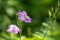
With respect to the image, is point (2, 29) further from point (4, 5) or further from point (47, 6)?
point (47, 6)

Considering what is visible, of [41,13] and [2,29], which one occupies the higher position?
[41,13]

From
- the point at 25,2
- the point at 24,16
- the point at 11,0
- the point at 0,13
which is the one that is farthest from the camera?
the point at 25,2

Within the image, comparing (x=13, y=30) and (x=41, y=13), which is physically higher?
(x=41, y=13)

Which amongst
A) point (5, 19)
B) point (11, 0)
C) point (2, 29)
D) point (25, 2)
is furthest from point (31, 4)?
point (2, 29)

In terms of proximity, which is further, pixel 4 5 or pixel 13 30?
pixel 4 5

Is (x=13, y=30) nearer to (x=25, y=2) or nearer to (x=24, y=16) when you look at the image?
(x=24, y=16)

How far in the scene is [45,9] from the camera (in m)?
3.52

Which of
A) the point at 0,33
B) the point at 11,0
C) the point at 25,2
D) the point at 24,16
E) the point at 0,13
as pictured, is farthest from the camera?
the point at 25,2

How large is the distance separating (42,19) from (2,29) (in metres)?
0.91

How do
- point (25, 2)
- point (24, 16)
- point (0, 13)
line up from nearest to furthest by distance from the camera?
point (24, 16)
point (0, 13)
point (25, 2)

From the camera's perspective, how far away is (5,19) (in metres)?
2.92

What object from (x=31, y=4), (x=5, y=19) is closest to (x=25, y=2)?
(x=31, y=4)

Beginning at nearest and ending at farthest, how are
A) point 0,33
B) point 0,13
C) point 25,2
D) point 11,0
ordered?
point 0,33, point 0,13, point 11,0, point 25,2

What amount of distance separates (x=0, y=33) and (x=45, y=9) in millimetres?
1087
